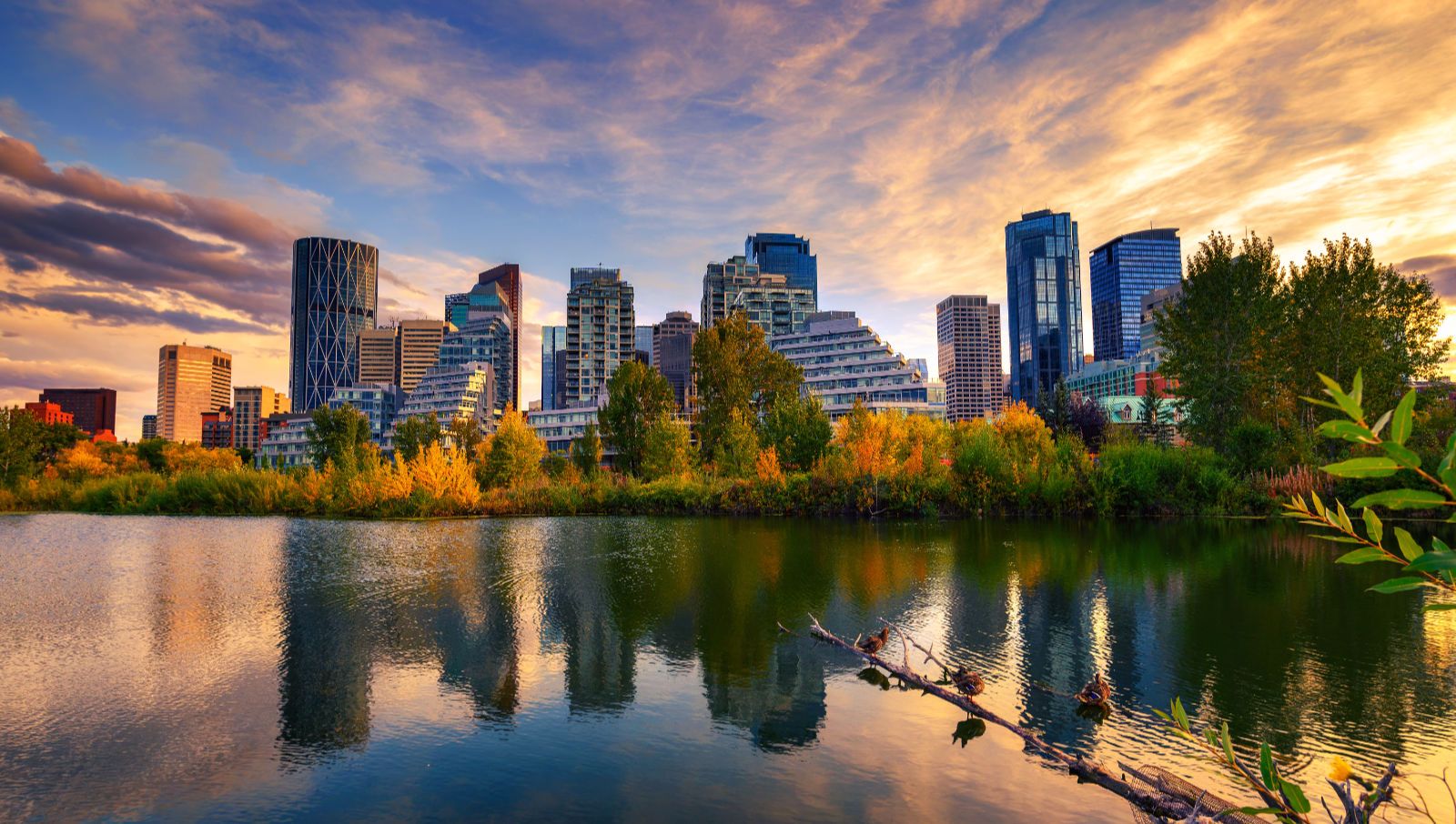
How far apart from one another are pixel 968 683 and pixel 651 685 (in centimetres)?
463

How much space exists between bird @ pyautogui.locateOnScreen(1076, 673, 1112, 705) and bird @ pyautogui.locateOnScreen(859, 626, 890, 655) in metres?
3.29

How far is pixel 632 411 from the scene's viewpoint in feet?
186

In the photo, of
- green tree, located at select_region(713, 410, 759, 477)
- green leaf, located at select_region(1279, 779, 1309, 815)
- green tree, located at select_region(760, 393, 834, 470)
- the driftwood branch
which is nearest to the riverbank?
green tree, located at select_region(713, 410, 759, 477)

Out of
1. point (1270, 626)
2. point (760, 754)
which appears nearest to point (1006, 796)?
point (760, 754)

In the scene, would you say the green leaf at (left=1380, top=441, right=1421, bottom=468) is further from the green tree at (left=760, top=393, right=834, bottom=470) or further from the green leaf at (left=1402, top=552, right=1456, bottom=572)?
the green tree at (left=760, top=393, right=834, bottom=470)

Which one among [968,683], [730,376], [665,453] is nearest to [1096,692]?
[968,683]

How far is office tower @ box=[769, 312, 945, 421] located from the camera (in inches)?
5458

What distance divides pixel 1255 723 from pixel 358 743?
36.7 feet

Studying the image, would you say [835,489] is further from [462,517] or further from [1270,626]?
[1270,626]

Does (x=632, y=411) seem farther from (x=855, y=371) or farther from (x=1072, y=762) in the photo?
(x=855, y=371)

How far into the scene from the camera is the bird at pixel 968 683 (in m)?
10.2

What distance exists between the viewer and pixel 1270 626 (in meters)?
14.1

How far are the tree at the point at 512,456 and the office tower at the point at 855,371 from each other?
86.5 m

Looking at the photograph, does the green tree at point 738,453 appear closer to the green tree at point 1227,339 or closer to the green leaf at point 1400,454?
the green tree at point 1227,339
